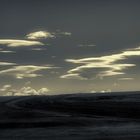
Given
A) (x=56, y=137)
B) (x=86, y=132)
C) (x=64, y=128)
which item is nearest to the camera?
(x=56, y=137)

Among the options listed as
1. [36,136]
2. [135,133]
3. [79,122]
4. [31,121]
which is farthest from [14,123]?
[135,133]

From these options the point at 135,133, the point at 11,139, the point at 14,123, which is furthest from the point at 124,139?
the point at 14,123

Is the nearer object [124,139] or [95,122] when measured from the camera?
[124,139]

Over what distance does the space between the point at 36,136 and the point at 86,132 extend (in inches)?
213

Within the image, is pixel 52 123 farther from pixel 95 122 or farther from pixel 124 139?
pixel 124 139

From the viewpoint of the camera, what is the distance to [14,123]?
56.5 m

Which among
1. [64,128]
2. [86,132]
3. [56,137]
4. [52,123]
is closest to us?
[56,137]

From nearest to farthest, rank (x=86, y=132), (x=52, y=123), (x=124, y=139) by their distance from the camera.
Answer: (x=124, y=139)
(x=86, y=132)
(x=52, y=123)

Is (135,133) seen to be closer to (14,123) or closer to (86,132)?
(86,132)

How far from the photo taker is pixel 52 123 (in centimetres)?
5528

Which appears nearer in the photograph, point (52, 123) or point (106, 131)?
point (106, 131)

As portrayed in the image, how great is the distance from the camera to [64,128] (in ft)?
→ 163

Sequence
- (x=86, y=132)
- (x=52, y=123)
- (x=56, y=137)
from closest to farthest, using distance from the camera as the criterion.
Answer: (x=56, y=137), (x=86, y=132), (x=52, y=123)

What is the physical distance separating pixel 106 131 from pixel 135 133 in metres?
3.59
